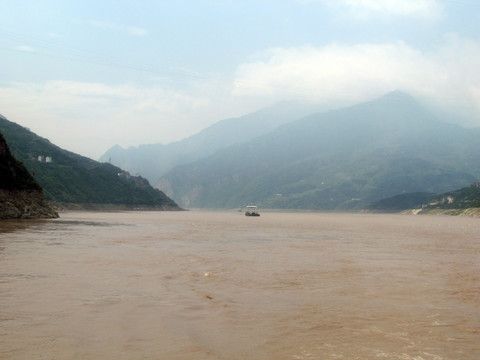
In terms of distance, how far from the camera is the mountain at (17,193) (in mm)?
61344

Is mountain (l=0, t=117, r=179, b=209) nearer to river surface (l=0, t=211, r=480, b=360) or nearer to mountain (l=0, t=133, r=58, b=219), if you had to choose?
mountain (l=0, t=133, r=58, b=219)

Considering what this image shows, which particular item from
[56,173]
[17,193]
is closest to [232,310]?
[17,193]

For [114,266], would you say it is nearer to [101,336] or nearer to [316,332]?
[101,336]

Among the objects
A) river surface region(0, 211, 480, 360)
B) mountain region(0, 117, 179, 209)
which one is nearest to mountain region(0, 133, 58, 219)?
river surface region(0, 211, 480, 360)

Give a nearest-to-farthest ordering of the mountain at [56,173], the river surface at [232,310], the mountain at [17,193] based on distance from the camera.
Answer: the river surface at [232,310] < the mountain at [17,193] < the mountain at [56,173]

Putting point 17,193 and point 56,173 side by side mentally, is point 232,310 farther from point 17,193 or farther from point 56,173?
point 56,173

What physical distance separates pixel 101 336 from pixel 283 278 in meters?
9.79

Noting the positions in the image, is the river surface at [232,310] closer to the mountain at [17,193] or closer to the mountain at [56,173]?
the mountain at [17,193]

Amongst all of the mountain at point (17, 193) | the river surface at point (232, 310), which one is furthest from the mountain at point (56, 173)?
the river surface at point (232, 310)

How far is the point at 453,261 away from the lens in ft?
82.5

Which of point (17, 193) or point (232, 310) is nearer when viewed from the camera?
point (232, 310)

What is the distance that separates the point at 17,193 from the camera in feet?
213

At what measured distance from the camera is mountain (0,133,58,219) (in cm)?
6134

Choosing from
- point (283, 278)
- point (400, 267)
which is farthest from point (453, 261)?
point (283, 278)
